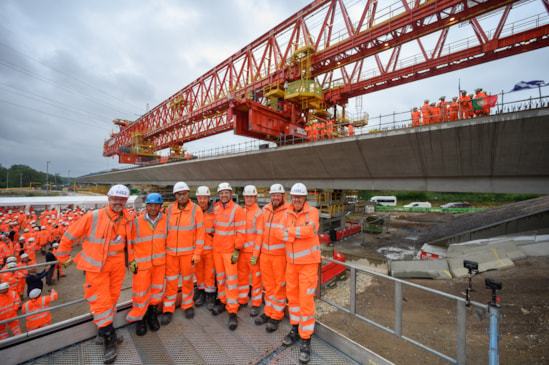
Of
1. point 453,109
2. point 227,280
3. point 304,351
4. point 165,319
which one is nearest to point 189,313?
point 165,319

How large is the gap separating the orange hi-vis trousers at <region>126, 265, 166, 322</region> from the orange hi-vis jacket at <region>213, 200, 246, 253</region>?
0.81m

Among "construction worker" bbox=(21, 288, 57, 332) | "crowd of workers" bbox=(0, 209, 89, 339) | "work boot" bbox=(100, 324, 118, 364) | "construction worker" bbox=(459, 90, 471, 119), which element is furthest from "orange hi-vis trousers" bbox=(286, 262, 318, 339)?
"construction worker" bbox=(459, 90, 471, 119)

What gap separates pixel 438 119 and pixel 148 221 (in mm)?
11065

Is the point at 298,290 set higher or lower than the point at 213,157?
lower

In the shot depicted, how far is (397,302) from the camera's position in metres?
2.44

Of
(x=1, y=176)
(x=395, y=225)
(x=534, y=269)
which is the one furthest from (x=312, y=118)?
(x=1, y=176)

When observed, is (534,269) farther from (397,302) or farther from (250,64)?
(250,64)

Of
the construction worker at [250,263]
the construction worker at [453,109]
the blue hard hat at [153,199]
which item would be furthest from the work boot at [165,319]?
the construction worker at [453,109]

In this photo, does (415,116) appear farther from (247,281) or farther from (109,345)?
(109,345)

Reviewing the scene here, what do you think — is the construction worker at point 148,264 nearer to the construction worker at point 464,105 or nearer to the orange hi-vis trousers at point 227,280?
the orange hi-vis trousers at point 227,280

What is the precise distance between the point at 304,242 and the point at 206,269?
5.93ft

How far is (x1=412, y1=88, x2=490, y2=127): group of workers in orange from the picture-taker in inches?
309

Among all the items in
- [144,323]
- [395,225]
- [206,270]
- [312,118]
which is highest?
[312,118]

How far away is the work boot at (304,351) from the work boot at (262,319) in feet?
2.26
